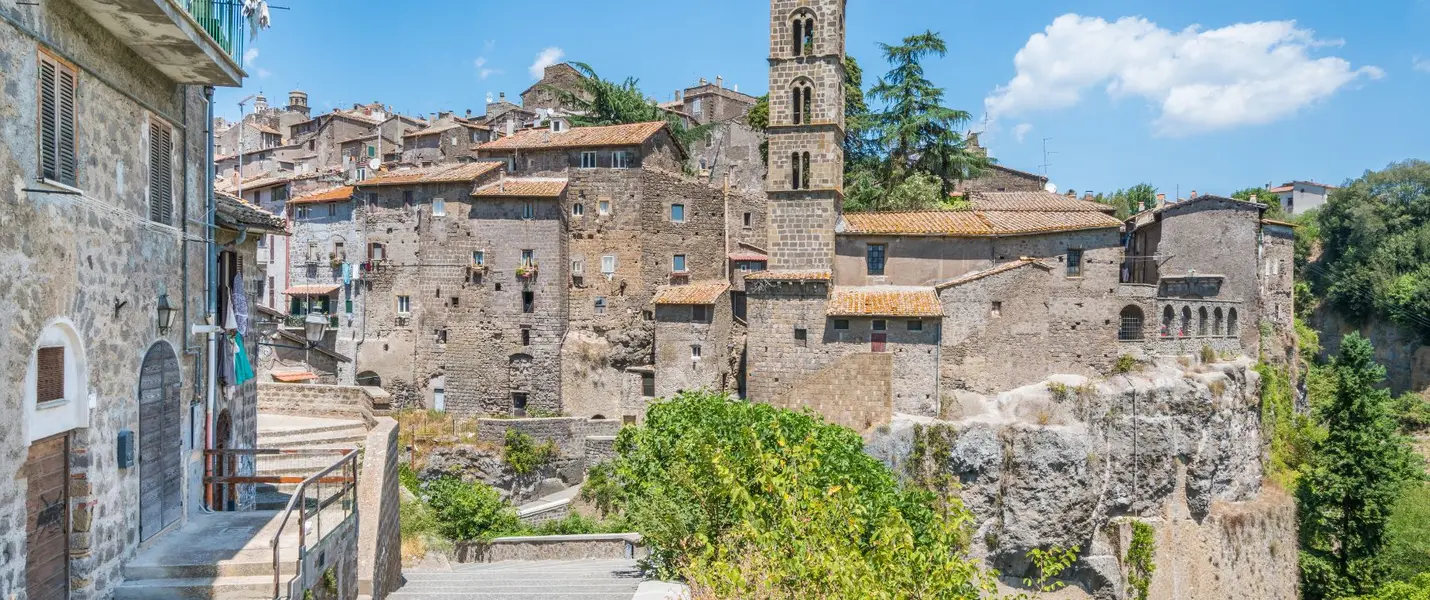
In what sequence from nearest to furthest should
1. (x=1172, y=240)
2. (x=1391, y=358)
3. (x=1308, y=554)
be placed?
(x=1308, y=554)
(x=1172, y=240)
(x=1391, y=358)

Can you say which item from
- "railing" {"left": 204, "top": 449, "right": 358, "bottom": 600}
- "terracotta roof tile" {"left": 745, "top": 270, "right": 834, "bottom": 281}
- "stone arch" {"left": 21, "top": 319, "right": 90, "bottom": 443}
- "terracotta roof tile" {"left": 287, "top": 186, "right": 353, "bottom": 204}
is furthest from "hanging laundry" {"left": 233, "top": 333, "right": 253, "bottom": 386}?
"terracotta roof tile" {"left": 287, "top": 186, "right": 353, "bottom": 204}

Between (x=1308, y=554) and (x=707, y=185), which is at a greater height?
(x=707, y=185)

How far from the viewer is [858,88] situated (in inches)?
1929

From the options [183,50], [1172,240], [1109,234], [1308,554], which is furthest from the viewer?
[1172,240]

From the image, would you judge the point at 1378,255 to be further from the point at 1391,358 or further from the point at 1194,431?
the point at 1194,431

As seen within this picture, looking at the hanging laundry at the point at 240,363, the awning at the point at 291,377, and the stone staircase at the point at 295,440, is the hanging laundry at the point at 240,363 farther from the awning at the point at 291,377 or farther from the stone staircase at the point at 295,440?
the awning at the point at 291,377

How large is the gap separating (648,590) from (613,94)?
3650 cm

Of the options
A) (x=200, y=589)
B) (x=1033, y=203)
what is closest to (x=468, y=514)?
(x=200, y=589)

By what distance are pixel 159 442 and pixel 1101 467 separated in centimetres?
3043

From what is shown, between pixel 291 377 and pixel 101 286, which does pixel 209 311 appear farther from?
pixel 291 377

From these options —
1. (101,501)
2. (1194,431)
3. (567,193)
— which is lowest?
(1194,431)

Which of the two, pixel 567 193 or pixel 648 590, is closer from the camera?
pixel 648 590

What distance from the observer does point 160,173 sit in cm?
1234

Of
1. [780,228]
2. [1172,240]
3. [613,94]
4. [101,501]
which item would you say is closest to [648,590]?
[101,501]
